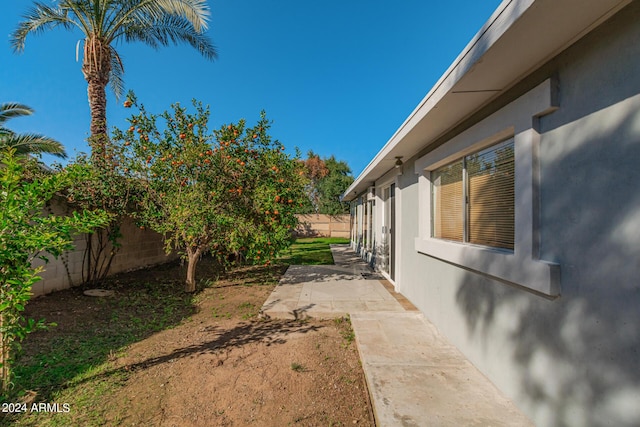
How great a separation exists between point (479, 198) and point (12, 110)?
13.2 meters

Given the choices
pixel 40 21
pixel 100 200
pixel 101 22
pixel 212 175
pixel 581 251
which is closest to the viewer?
pixel 581 251

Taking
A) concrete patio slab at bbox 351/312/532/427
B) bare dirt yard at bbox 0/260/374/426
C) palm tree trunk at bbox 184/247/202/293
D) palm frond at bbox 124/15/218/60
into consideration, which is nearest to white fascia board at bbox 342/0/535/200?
concrete patio slab at bbox 351/312/532/427

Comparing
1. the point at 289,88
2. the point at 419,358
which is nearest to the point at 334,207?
the point at 289,88

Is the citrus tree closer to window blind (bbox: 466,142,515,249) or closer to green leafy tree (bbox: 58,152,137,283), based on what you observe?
green leafy tree (bbox: 58,152,137,283)

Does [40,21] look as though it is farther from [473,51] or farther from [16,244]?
[473,51]

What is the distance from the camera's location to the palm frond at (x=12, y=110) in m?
8.93

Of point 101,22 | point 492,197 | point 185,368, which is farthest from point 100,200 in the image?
point 492,197

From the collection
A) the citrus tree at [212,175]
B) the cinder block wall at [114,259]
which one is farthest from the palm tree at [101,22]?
the cinder block wall at [114,259]

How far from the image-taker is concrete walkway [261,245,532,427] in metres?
2.30

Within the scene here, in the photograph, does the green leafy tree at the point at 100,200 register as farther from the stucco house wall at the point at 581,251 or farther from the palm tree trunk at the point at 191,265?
the stucco house wall at the point at 581,251

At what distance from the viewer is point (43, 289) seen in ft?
17.6

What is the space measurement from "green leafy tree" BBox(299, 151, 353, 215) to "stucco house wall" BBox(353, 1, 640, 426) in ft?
84.5

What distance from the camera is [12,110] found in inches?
355

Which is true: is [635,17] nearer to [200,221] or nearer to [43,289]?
[200,221]
